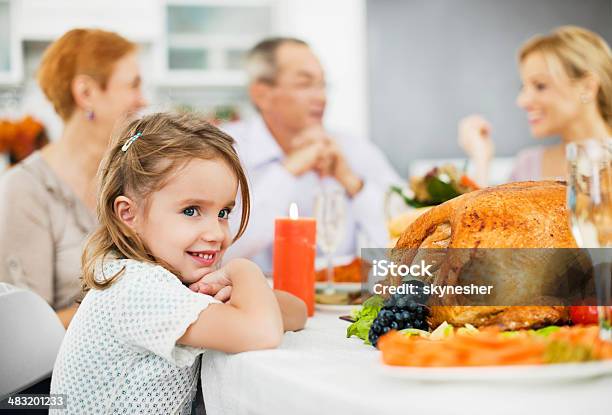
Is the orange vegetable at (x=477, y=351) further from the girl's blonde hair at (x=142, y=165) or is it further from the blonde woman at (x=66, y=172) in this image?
the blonde woman at (x=66, y=172)

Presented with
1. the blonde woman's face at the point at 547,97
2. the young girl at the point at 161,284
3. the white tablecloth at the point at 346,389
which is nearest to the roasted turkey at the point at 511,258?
the white tablecloth at the point at 346,389

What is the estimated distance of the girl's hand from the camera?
1012 mm

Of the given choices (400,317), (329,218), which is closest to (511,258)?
(400,317)

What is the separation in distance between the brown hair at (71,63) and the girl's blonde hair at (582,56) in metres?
1.74

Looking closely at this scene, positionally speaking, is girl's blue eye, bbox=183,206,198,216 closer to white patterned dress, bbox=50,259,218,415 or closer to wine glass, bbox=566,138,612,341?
white patterned dress, bbox=50,259,218,415

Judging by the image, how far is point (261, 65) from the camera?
3.20 m

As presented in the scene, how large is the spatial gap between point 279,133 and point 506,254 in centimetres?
256

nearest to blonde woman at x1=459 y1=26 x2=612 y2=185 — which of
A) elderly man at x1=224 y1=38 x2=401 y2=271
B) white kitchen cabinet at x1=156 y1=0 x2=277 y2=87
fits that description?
elderly man at x1=224 y1=38 x2=401 y2=271

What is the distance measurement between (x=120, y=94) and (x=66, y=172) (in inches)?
12.3

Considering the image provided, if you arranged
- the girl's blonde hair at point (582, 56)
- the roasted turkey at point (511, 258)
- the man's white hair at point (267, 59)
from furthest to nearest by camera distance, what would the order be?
the man's white hair at point (267, 59) < the girl's blonde hair at point (582, 56) < the roasted turkey at point (511, 258)

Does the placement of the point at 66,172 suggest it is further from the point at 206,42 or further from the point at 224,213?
the point at 206,42

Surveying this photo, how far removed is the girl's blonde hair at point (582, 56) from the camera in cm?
280

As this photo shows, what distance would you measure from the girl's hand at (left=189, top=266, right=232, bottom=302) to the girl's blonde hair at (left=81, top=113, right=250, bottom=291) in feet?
0.20

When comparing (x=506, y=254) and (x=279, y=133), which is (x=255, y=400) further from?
(x=279, y=133)
